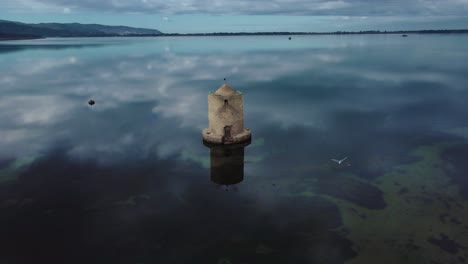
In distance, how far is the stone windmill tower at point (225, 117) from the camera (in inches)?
922

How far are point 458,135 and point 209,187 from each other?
64.8 ft

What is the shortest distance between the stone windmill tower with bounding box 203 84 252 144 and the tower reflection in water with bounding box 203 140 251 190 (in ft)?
1.51

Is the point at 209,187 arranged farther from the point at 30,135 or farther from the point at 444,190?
the point at 30,135

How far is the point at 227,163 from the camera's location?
2214 cm

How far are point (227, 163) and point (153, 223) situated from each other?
7.81m

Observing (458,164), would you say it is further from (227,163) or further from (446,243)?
(227,163)

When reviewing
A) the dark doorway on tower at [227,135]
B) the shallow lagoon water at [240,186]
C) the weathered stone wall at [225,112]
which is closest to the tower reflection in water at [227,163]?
the shallow lagoon water at [240,186]

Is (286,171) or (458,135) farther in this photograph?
(458,135)

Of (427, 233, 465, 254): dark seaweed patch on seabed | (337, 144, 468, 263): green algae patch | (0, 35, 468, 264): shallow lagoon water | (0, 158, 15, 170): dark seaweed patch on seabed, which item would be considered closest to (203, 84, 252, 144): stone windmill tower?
(0, 35, 468, 264): shallow lagoon water

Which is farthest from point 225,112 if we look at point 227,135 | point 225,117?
point 227,135

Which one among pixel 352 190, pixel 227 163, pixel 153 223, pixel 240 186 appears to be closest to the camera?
pixel 153 223

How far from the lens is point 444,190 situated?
1736cm

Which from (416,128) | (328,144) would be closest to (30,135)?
(328,144)

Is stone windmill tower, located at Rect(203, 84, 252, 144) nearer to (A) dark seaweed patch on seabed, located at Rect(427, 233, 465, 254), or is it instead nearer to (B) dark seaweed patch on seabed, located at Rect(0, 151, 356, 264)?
(B) dark seaweed patch on seabed, located at Rect(0, 151, 356, 264)
